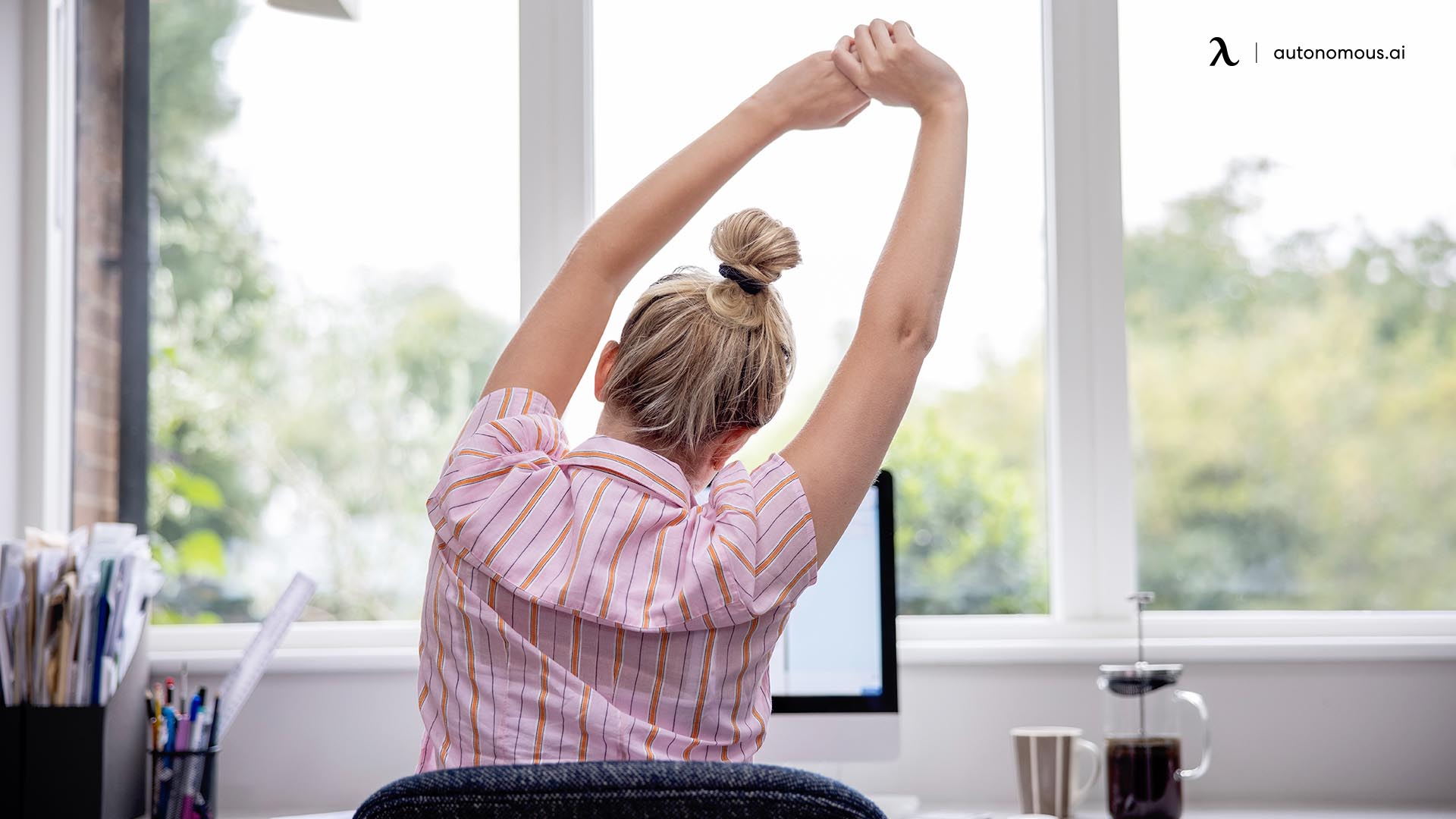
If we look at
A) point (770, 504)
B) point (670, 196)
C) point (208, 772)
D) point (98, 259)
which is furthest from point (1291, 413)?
point (98, 259)

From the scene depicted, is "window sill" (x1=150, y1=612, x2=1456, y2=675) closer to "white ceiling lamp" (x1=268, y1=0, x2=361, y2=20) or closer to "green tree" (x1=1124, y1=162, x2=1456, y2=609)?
"green tree" (x1=1124, y1=162, x2=1456, y2=609)

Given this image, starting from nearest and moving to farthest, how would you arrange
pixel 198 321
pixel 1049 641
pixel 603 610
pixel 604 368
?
1. pixel 603 610
2. pixel 604 368
3. pixel 1049 641
4. pixel 198 321

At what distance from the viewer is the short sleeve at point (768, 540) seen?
0.83 m

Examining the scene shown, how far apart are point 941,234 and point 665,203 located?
262 mm

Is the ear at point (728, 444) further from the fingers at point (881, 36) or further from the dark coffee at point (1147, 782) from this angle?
the dark coffee at point (1147, 782)

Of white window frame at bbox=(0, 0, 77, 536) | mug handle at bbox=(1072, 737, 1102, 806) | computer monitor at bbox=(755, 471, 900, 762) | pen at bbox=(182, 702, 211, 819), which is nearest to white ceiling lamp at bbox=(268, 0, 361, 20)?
white window frame at bbox=(0, 0, 77, 536)

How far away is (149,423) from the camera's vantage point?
2.17m

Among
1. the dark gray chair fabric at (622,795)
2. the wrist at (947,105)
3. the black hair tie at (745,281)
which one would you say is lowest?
the dark gray chair fabric at (622,795)

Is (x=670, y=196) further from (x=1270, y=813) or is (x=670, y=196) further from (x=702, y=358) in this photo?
(x=1270, y=813)

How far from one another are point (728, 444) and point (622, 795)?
425mm

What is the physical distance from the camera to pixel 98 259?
2.20 meters

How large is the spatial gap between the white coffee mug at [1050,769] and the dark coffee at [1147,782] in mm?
43

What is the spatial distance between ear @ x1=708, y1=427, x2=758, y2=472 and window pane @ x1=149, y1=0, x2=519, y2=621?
1.21m

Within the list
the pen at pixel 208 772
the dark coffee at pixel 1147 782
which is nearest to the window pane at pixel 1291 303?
the dark coffee at pixel 1147 782
